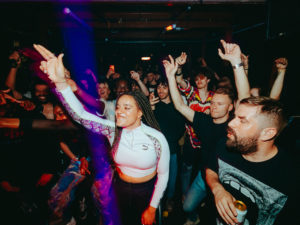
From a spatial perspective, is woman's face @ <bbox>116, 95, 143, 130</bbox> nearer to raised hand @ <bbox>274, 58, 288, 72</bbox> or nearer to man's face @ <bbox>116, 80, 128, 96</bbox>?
man's face @ <bbox>116, 80, 128, 96</bbox>

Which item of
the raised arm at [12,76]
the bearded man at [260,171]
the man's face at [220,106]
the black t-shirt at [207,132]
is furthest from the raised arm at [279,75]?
the raised arm at [12,76]

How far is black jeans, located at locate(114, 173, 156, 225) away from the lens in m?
1.81

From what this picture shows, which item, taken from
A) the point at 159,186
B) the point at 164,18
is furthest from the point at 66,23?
the point at 159,186

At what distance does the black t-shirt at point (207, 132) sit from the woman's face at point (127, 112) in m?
1.06

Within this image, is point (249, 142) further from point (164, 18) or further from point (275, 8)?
point (164, 18)

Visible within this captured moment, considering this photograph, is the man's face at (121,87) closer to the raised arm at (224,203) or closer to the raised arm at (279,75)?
the raised arm at (224,203)

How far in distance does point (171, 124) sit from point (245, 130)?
1.53 m

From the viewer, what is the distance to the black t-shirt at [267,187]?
4.09 feet


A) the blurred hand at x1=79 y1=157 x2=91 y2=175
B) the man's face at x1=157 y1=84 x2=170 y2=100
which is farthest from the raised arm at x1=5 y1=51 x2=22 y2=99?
the man's face at x1=157 y1=84 x2=170 y2=100

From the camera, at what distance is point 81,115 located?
1.63m

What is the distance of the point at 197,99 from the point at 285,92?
137 centimetres

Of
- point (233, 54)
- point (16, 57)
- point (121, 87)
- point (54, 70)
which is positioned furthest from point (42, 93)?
point (233, 54)

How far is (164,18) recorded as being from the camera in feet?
22.7

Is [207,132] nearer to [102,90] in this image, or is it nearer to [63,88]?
[63,88]
